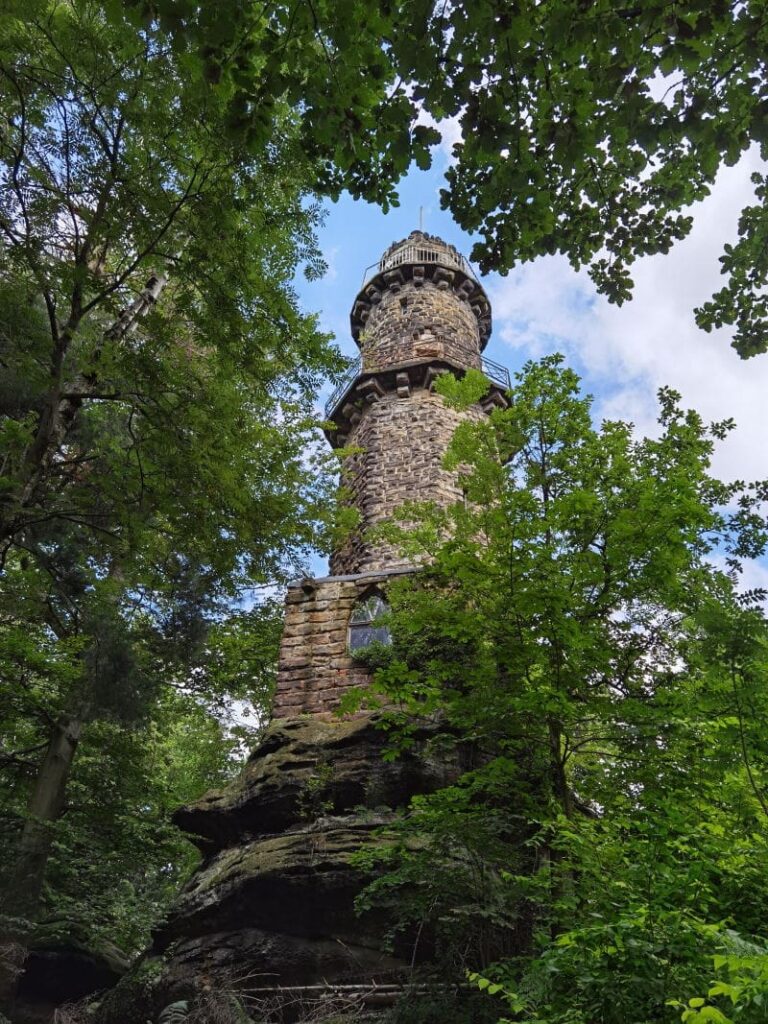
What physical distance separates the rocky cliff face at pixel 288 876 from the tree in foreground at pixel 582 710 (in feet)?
2.58

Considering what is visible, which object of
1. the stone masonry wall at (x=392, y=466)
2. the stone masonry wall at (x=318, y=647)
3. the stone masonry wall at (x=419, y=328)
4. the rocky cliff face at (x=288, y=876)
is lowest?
the rocky cliff face at (x=288, y=876)

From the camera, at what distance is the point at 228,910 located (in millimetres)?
6695

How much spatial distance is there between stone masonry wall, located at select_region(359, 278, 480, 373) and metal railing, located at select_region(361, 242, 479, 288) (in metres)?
0.64

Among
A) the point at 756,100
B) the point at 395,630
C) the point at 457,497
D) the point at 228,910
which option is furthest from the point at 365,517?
the point at 756,100

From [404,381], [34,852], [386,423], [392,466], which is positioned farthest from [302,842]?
[404,381]

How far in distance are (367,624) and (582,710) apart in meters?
4.17

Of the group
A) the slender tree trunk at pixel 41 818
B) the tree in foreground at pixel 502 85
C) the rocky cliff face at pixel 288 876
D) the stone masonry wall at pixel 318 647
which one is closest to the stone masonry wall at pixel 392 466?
the stone masonry wall at pixel 318 647

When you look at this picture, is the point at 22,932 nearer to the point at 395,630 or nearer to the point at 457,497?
the point at 395,630

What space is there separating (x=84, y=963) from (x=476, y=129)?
383 inches

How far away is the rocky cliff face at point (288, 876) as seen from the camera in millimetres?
6281

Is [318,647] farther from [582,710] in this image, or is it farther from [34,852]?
[582,710]

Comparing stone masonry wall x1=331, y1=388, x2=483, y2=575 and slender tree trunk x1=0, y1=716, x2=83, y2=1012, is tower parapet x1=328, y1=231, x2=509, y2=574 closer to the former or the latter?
stone masonry wall x1=331, y1=388, x2=483, y2=575

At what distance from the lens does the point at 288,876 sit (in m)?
6.52

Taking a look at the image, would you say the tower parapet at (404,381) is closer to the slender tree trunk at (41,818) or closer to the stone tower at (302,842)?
the stone tower at (302,842)
